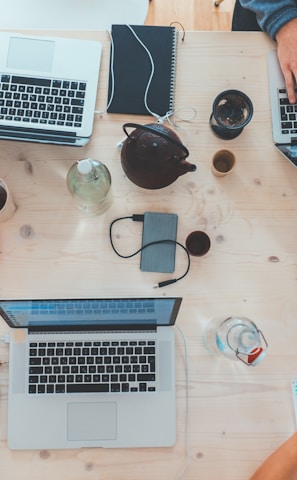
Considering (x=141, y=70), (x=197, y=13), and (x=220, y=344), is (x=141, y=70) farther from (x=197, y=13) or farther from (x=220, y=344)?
(x=197, y=13)

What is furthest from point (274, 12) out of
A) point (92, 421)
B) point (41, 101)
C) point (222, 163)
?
point (92, 421)

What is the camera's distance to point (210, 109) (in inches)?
41.4

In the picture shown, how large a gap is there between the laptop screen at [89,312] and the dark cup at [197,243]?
17cm

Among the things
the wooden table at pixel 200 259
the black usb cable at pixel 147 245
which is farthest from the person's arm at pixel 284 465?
the black usb cable at pixel 147 245

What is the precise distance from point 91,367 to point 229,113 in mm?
672

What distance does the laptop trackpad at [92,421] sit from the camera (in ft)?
3.05

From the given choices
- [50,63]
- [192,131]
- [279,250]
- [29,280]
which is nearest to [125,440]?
[29,280]

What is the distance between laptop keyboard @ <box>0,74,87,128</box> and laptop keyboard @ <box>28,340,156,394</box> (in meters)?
0.52

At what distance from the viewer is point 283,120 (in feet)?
3.39

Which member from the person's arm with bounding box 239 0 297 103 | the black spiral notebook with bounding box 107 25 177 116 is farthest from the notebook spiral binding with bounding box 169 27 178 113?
the person's arm with bounding box 239 0 297 103

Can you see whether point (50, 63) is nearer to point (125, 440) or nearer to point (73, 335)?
point (73, 335)

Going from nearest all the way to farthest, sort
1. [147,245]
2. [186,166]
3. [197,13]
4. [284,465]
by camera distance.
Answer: [284,465]
[186,166]
[147,245]
[197,13]

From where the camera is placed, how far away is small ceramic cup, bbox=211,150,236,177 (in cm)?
99

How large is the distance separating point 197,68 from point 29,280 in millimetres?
666
